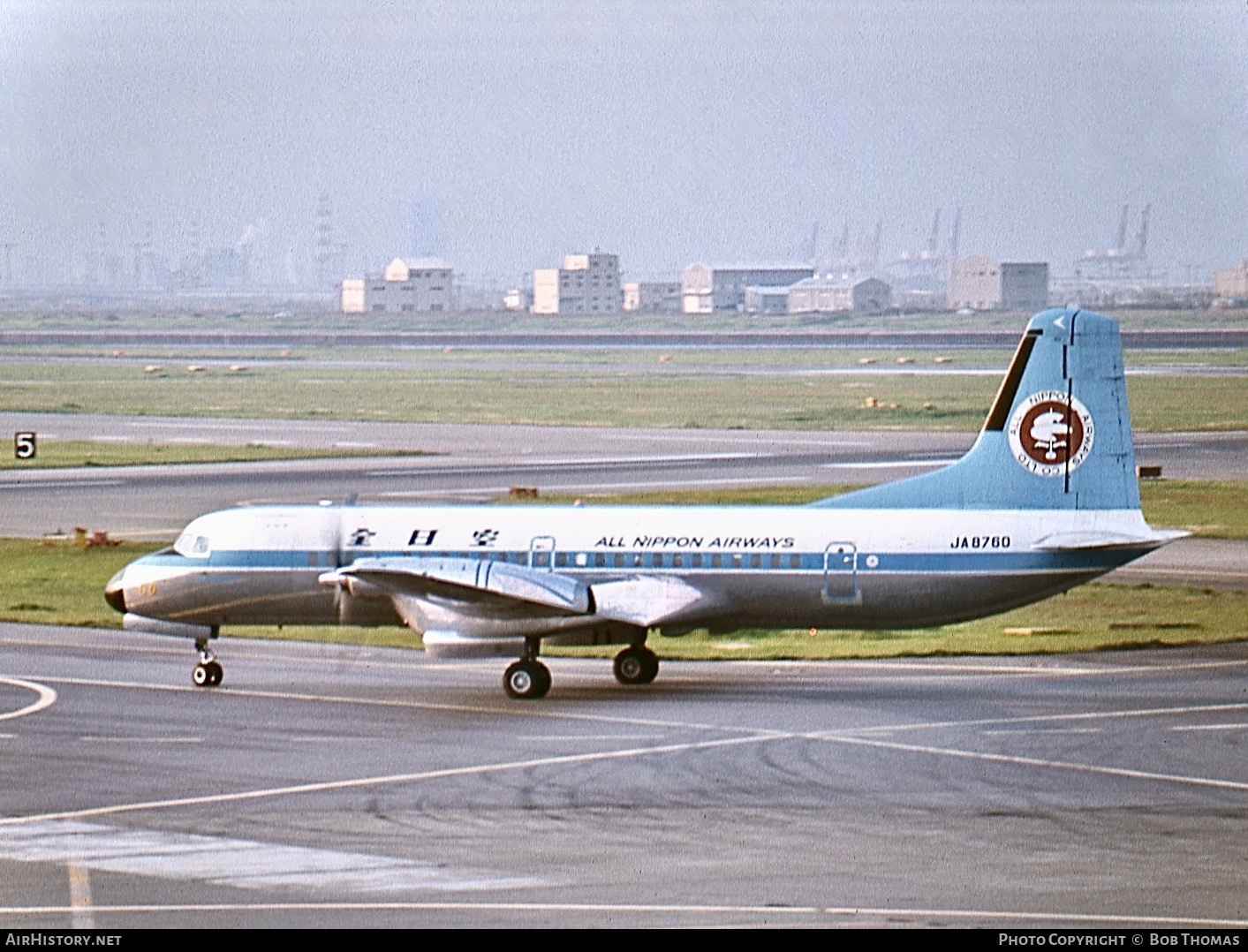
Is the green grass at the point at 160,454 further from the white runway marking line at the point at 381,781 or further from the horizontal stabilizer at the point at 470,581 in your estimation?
the white runway marking line at the point at 381,781

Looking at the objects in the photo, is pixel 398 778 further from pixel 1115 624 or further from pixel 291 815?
pixel 1115 624

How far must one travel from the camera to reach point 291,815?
102 feet

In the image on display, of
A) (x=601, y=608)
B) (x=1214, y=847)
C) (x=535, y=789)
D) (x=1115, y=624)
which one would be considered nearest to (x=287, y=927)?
(x=535, y=789)

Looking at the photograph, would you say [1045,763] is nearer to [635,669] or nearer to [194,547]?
[635,669]

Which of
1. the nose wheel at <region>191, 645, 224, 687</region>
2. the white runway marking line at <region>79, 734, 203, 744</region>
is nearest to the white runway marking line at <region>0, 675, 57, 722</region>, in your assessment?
the nose wheel at <region>191, 645, 224, 687</region>

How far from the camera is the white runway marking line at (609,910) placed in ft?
77.3

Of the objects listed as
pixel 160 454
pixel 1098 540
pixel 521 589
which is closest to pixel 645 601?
pixel 521 589

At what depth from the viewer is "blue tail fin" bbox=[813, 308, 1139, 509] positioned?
43.7 metres

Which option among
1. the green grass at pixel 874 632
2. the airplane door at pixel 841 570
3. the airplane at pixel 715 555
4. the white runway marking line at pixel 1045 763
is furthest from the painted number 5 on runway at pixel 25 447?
the white runway marking line at pixel 1045 763

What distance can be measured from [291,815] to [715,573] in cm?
1475

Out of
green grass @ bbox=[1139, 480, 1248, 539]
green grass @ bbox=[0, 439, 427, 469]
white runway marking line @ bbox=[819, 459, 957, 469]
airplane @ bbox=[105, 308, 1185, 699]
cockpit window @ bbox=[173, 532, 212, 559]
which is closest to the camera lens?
airplane @ bbox=[105, 308, 1185, 699]

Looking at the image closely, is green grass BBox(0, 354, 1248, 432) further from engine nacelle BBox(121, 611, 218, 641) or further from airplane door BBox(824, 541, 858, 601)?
engine nacelle BBox(121, 611, 218, 641)

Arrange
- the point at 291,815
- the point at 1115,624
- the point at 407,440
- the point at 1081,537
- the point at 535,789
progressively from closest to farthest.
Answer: the point at 291,815 < the point at 535,789 < the point at 1081,537 < the point at 1115,624 < the point at 407,440

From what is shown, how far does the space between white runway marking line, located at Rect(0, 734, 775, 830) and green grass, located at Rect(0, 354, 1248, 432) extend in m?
88.8
